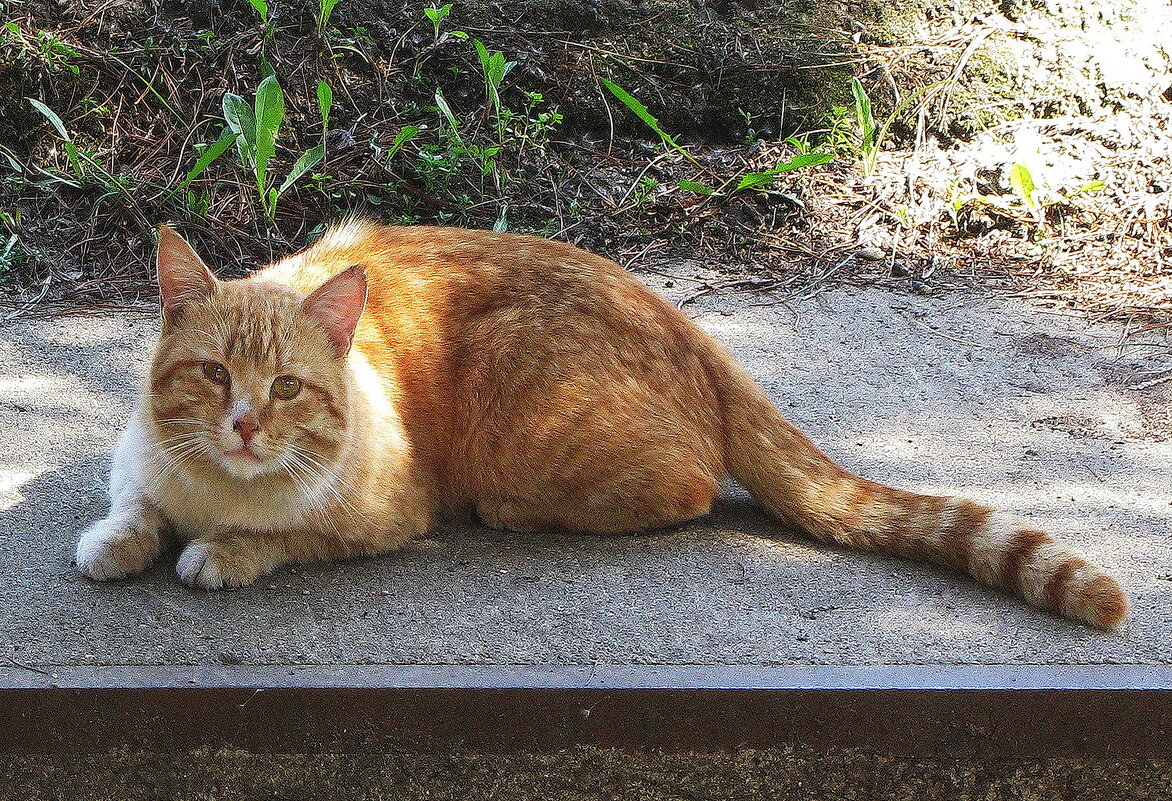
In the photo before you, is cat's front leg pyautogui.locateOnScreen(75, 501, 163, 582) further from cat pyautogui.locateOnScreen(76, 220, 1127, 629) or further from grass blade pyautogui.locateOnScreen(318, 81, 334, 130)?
grass blade pyautogui.locateOnScreen(318, 81, 334, 130)

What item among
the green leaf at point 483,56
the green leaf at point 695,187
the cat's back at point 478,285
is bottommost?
the green leaf at point 695,187

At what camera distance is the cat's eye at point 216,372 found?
2.77 m

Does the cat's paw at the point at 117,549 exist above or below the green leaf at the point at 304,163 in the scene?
below

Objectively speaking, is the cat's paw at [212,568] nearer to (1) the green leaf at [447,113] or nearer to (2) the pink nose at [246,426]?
(2) the pink nose at [246,426]

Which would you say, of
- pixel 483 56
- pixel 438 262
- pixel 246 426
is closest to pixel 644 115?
pixel 483 56

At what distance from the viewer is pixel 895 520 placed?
307 cm

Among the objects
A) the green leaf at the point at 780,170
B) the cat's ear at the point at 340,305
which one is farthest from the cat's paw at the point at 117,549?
the green leaf at the point at 780,170

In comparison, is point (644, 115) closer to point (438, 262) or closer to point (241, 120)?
point (241, 120)

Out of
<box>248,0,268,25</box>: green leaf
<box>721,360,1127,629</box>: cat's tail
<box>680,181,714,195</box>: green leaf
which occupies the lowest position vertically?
<box>721,360,1127,629</box>: cat's tail

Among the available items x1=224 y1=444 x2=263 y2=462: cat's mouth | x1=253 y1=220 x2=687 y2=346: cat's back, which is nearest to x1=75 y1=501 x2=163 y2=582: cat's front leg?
x1=224 y1=444 x2=263 y2=462: cat's mouth

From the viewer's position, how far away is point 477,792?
8.39 ft

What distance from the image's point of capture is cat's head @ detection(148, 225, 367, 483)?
2732 millimetres

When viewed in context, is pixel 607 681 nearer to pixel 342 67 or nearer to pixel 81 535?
pixel 81 535

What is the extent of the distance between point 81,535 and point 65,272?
2516mm
